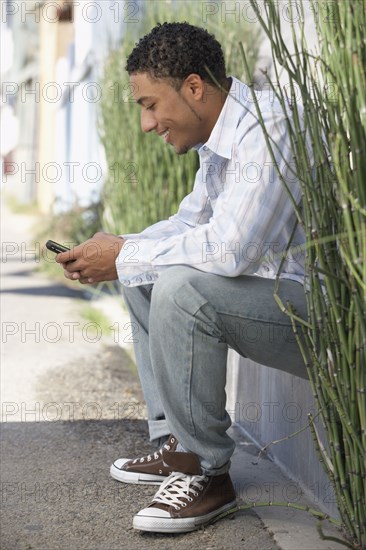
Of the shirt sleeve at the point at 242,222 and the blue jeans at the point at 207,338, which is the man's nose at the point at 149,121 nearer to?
the shirt sleeve at the point at 242,222

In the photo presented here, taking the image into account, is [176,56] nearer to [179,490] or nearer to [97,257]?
[97,257]

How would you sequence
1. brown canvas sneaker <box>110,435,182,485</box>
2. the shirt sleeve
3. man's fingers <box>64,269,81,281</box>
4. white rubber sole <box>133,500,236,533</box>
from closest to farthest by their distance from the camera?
the shirt sleeve
white rubber sole <box>133,500,236,533</box>
man's fingers <box>64,269,81,281</box>
brown canvas sneaker <box>110,435,182,485</box>

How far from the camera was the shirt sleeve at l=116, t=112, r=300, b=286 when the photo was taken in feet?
8.28

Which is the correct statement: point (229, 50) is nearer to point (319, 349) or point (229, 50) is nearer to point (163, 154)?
point (163, 154)


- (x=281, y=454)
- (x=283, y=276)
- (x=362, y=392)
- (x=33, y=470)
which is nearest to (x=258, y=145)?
(x=283, y=276)

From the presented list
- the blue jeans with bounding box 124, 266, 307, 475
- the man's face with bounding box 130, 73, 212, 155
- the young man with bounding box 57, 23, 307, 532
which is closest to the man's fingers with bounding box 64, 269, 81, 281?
the young man with bounding box 57, 23, 307, 532

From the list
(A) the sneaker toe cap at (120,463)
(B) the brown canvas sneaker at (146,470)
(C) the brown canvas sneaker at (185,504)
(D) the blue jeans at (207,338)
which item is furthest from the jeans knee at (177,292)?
(A) the sneaker toe cap at (120,463)

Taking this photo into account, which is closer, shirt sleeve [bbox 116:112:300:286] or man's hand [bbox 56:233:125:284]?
shirt sleeve [bbox 116:112:300:286]

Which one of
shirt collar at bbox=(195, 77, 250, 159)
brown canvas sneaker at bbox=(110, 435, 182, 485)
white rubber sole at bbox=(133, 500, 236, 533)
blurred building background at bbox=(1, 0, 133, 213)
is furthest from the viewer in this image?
blurred building background at bbox=(1, 0, 133, 213)

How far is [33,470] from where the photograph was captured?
3.29m

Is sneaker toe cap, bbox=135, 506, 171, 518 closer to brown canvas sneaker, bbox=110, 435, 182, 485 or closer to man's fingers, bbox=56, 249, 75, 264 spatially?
brown canvas sneaker, bbox=110, 435, 182, 485

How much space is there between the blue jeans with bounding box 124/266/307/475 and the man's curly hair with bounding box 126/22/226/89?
0.61m

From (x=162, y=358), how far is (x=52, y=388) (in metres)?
2.09

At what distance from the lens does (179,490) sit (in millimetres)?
2707
